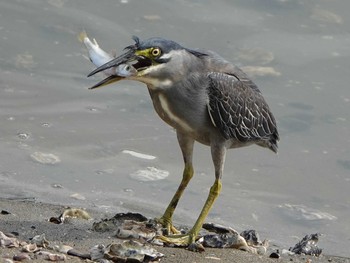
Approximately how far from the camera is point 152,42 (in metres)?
7.51

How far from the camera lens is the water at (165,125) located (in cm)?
985

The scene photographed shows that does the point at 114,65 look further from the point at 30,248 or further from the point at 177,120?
the point at 30,248

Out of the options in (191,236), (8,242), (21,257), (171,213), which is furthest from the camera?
(171,213)

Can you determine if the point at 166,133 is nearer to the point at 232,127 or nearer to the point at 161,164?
the point at 161,164

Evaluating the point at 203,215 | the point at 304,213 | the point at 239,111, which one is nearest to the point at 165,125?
the point at 304,213

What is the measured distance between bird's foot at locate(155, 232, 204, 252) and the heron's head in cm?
111

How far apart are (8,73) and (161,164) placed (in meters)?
2.30

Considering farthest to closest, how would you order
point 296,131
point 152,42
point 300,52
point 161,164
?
point 300,52
point 296,131
point 161,164
point 152,42

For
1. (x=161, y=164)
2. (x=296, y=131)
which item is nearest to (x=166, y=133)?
(x=161, y=164)

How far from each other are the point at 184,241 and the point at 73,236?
80 cm

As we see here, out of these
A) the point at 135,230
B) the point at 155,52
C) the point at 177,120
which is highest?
the point at 155,52

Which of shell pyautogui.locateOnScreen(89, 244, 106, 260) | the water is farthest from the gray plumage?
the water

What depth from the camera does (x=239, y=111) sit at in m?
8.37

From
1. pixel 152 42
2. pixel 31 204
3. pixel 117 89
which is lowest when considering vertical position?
pixel 31 204
